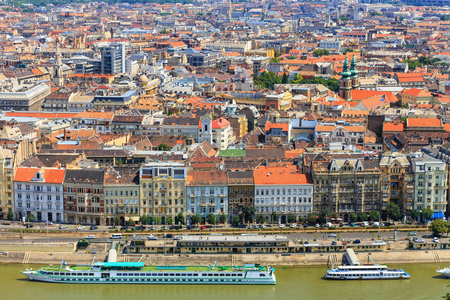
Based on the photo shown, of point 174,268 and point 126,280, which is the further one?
point 174,268

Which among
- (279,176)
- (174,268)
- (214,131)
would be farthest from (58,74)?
(174,268)

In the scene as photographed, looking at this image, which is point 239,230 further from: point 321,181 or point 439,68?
point 439,68

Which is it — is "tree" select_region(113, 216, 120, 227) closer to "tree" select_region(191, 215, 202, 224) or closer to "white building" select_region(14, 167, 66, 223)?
"white building" select_region(14, 167, 66, 223)

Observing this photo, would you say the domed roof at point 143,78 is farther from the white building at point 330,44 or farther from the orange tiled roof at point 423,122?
the white building at point 330,44

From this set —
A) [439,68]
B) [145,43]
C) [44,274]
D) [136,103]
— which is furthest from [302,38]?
[44,274]

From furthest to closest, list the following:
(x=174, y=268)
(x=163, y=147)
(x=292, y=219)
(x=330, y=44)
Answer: (x=330, y=44) < (x=163, y=147) < (x=292, y=219) < (x=174, y=268)

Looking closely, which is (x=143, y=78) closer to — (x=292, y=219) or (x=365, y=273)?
(x=292, y=219)

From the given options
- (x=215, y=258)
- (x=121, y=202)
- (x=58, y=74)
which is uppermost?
(x=58, y=74)
